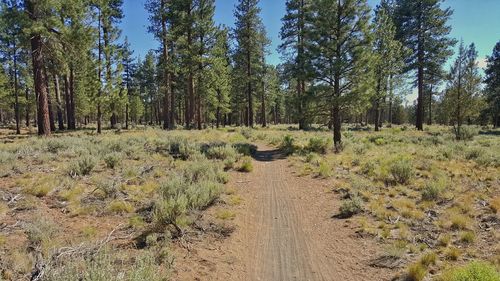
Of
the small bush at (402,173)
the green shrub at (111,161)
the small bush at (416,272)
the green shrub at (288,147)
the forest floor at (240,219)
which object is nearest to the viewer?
the small bush at (416,272)

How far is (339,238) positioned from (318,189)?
146 inches

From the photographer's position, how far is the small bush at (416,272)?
494 centimetres

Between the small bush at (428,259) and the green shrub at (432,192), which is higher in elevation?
the green shrub at (432,192)

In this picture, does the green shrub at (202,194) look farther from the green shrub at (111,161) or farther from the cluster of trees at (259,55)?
the cluster of trees at (259,55)

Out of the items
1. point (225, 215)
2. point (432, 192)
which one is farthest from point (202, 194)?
point (432, 192)

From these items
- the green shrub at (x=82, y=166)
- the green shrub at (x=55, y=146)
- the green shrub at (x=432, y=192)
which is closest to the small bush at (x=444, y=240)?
the green shrub at (x=432, y=192)

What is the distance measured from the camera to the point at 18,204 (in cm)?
707

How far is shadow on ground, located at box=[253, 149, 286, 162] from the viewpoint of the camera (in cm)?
1544

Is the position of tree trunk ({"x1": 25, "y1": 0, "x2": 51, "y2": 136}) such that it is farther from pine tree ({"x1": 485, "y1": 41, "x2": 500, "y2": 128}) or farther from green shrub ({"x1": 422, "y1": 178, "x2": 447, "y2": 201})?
pine tree ({"x1": 485, "y1": 41, "x2": 500, "y2": 128})

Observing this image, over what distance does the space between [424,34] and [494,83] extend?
2096cm

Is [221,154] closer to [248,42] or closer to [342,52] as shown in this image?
[342,52]

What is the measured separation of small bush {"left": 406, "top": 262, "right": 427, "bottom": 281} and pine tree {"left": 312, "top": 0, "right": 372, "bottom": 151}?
1167 cm

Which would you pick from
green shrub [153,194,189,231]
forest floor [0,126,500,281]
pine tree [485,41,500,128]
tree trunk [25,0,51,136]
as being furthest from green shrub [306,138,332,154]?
pine tree [485,41,500,128]

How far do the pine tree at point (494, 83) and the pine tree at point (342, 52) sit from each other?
109ft
